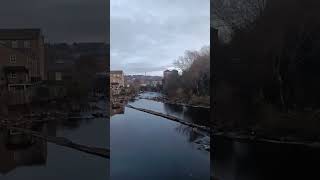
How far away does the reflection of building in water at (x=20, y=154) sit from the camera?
24.5ft

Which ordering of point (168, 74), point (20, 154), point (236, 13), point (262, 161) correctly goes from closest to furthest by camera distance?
point (20, 154) → point (262, 161) → point (236, 13) → point (168, 74)

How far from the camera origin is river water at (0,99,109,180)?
7.46 meters

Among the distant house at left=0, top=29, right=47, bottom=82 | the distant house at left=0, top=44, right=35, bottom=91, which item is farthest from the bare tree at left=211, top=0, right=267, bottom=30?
the distant house at left=0, top=44, right=35, bottom=91

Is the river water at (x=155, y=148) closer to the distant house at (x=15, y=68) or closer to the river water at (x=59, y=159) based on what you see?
the river water at (x=59, y=159)

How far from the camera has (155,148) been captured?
7844 mm

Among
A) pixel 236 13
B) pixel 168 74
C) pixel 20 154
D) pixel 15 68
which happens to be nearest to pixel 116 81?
pixel 168 74

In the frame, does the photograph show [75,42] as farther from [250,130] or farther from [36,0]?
[250,130]

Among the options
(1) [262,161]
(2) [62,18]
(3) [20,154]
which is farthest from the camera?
(2) [62,18]

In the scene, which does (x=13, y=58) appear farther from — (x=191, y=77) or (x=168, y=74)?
(x=191, y=77)

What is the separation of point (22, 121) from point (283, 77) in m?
4.48

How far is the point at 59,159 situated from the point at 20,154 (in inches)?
25.4

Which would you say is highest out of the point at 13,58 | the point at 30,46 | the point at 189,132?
the point at 30,46

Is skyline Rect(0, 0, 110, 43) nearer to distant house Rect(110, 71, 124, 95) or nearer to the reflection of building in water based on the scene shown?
distant house Rect(110, 71, 124, 95)

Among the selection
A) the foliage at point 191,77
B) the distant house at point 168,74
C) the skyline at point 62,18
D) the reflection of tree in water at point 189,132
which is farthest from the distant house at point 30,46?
the reflection of tree in water at point 189,132
